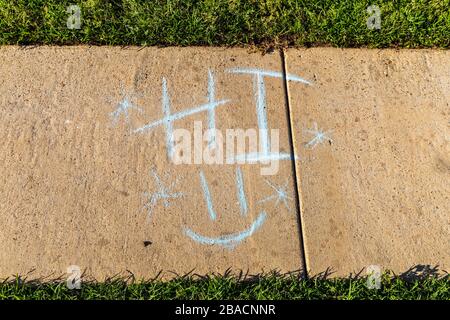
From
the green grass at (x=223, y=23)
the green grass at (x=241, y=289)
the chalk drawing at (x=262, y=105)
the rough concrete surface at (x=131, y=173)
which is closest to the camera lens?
the green grass at (x=241, y=289)

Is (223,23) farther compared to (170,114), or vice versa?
(223,23)

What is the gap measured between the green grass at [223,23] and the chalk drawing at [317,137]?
2.15ft

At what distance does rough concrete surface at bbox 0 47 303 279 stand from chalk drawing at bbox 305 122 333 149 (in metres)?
0.15

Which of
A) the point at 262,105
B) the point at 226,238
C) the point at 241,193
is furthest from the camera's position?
the point at 262,105

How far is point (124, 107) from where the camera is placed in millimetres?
2916

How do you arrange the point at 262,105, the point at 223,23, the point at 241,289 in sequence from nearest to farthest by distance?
the point at 241,289
the point at 262,105
the point at 223,23

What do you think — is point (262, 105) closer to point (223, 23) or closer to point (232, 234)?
point (223, 23)

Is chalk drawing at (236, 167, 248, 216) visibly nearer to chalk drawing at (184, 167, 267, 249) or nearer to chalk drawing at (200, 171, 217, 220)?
chalk drawing at (184, 167, 267, 249)

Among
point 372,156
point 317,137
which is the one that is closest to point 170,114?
point 317,137

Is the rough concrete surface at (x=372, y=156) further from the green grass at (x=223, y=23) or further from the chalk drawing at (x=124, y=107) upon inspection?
the chalk drawing at (x=124, y=107)

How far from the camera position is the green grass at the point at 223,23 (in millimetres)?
3139

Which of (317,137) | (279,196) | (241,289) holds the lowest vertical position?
(241,289)

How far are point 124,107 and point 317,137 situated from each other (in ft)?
3.77

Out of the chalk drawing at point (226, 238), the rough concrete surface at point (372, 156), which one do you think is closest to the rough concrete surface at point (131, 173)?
the chalk drawing at point (226, 238)
